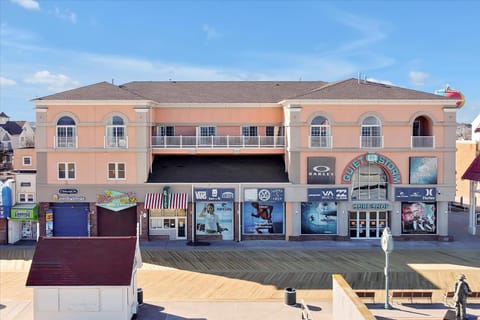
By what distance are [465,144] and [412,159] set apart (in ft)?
68.8

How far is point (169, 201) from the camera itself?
33.8m

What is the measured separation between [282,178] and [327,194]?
3.39 meters

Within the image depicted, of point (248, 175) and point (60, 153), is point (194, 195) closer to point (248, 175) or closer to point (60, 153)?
point (248, 175)

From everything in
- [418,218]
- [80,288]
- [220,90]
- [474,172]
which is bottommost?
[80,288]

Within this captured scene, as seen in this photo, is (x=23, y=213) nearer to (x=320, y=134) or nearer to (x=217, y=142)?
(x=217, y=142)

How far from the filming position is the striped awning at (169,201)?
→ 3356cm

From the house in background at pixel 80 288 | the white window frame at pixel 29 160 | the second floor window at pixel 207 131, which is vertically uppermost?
the second floor window at pixel 207 131

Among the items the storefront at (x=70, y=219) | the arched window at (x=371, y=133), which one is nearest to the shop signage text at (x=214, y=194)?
the storefront at (x=70, y=219)

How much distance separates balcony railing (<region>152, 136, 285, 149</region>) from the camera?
3588 cm

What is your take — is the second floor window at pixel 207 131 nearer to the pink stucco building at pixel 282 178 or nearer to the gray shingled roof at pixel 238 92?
the gray shingled roof at pixel 238 92

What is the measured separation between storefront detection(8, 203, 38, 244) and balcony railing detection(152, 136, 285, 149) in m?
9.49

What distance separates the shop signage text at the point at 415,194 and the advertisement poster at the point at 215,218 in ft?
39.0

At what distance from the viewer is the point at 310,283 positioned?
24812mm

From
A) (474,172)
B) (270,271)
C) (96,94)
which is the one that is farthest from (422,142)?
(96,94)
